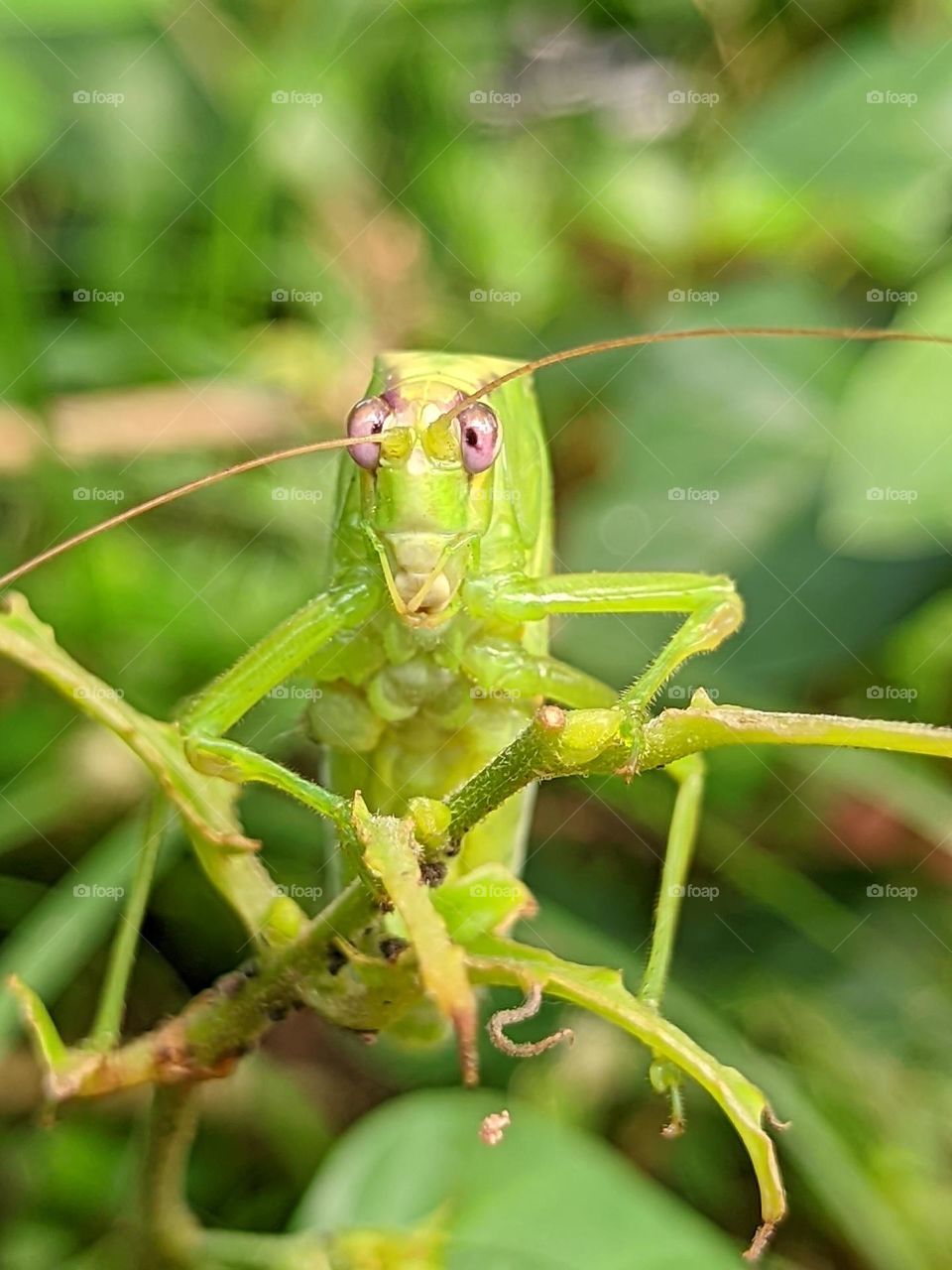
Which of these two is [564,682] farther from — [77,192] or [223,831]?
[77,192]

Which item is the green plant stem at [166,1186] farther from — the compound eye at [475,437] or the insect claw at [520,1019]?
the compound eye at [475,437]

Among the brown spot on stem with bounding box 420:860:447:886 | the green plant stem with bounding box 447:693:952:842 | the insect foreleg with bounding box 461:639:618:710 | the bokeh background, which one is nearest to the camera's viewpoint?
the green plant stem with bounding box 447:693:952:842

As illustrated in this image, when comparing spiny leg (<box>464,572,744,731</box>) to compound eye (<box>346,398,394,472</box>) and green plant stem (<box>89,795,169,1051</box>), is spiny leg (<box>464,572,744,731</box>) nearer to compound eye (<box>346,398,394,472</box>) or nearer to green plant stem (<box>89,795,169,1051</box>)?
compound eye (<box>346,398,394,472</box>)

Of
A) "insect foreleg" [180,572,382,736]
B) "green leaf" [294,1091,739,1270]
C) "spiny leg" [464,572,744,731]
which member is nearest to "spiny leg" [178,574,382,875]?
"insect foreleg" [180,572,382,736]

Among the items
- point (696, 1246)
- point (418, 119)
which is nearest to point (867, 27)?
point (418, 119)

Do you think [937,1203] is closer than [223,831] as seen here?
No

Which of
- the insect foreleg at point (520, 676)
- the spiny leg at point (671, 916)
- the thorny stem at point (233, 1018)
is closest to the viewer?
the thorny stem at point (233, 1018)

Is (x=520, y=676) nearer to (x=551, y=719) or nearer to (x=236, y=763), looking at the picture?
(x=236, y=763)

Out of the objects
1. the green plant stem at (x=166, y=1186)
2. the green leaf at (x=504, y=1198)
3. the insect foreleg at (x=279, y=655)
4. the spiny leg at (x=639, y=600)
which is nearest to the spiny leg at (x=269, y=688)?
the insect foreleg at (x=279, y=655)

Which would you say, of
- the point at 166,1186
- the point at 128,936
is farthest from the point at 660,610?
the point at 166,1186
